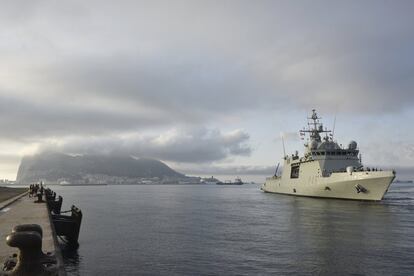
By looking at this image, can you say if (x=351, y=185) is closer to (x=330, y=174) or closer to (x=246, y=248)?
(x=330, y=174)

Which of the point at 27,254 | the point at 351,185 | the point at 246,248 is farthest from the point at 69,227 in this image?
the point at 351,185

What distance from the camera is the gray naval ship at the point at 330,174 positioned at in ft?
184

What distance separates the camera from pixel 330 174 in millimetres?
63562

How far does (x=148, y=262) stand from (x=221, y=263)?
380 centimetres

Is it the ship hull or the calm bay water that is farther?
the ship hull

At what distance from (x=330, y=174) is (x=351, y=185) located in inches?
229

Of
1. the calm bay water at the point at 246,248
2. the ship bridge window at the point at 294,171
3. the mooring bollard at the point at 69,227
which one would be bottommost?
the calm bay water at the point at 246,248

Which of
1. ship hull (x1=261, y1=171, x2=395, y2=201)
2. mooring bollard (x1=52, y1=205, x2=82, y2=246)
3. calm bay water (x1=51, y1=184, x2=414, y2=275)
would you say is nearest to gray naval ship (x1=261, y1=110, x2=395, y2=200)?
ship hull (x1=261, y1=171, x2=395, y2=201)

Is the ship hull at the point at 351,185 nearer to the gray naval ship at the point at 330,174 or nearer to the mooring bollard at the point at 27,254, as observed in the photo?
the gray naval ship at the point at 330,174

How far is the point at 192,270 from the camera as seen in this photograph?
62.1 ft

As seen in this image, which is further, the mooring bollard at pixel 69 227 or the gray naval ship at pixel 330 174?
the gray naval ship at pixel 330 174

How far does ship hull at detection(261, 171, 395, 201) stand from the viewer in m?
54.8

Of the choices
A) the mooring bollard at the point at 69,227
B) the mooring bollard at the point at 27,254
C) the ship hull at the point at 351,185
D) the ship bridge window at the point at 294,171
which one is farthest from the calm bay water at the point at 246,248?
the ship bridge window at the point at 294,171

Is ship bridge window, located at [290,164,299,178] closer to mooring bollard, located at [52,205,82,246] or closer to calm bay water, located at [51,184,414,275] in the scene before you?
calm bay water, located at [51,184,414,275]
